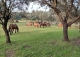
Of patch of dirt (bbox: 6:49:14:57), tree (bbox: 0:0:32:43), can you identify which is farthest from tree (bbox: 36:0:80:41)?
patch of dirt (bbox: 6:49:14:57)

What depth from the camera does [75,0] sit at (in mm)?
12891

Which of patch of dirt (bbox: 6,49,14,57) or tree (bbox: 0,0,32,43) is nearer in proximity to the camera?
patch of dirt (bbox: 6,49,14,57)

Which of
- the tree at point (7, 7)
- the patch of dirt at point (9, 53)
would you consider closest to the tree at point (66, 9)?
the tree at point (7, 7)

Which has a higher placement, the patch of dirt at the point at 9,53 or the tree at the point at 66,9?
the tree at the point at 66,9

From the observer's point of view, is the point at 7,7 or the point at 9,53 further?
the point at 7,7

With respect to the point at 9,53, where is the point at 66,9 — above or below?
above

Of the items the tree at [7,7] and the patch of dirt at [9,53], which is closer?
the patch of dirt at [9,53]

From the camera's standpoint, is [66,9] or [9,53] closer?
[9,53]

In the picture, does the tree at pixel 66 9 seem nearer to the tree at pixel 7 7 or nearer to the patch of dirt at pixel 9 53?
the tree at pixel 7 7

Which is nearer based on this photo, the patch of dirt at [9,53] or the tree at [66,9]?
the patch of dirt at [9,53]

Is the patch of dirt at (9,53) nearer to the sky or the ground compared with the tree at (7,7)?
nearer to the ground

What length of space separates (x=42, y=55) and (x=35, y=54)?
1.64ft

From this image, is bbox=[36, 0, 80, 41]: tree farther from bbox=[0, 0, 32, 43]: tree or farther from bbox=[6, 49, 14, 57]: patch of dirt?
bbox=[6, 49, 14, 57]: patch of dirt

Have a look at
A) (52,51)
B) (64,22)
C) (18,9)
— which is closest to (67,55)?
(52,51)
